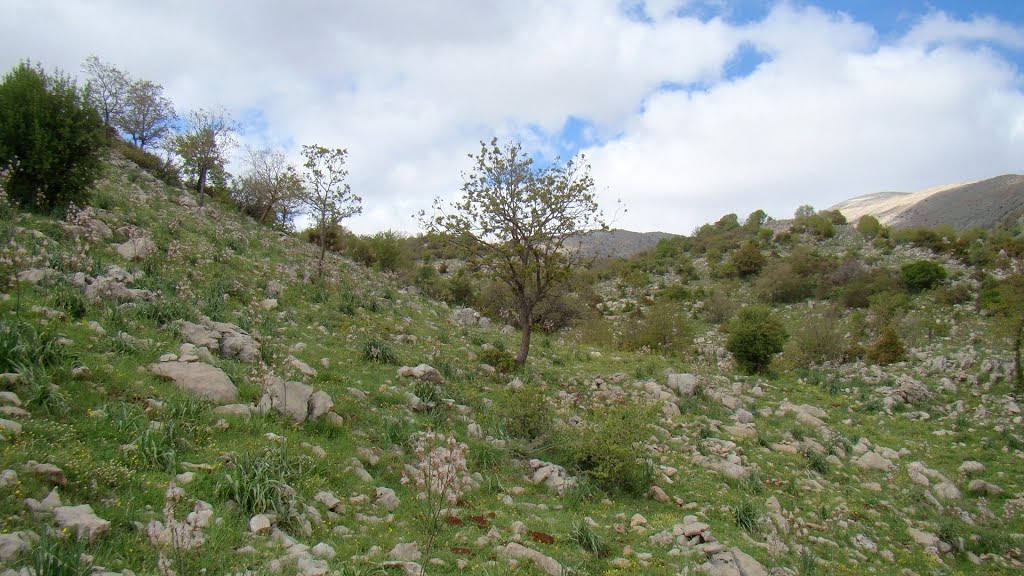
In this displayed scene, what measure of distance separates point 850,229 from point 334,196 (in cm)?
4892

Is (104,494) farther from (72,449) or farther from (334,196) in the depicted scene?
(334,196)

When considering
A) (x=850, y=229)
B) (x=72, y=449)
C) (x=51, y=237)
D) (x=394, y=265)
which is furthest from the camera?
(x=850, y=229)

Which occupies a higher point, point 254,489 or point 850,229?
point 850,229

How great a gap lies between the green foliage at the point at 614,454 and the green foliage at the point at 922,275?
3552 cm

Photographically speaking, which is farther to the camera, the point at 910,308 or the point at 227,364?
the point at 910,308

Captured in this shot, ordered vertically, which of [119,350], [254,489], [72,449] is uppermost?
[119,350]

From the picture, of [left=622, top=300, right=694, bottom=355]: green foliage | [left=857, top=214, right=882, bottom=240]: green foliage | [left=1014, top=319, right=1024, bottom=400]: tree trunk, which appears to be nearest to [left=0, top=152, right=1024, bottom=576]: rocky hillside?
[left=1014, top=319, right=1024, bottom=400]: tree trunk

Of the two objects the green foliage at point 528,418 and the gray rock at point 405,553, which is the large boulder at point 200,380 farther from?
the green foliage at point 528,418

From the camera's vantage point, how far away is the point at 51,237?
35.9 feet

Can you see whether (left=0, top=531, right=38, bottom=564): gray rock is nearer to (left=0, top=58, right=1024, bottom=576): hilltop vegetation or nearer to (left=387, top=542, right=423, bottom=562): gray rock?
(left=0, top=58, right=1024, bottom=576): hilltop vegetation

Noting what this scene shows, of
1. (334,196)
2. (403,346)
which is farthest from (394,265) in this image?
A: (403,346)

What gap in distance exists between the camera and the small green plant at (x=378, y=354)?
11.5 metres

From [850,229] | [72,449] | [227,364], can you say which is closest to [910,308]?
[850,229]

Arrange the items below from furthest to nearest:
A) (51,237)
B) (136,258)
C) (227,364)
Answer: (136,258)
(51,237)
(227,364)
